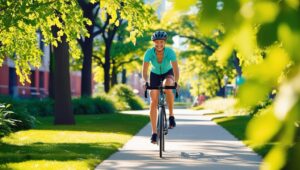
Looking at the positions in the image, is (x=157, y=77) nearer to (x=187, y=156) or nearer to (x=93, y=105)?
(x=187, y=156)

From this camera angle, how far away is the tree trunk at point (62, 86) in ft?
61.2

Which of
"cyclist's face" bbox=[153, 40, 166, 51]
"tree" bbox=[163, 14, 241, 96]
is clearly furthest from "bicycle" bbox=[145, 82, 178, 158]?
"tree" bbox=[163, 14, 241, 96]

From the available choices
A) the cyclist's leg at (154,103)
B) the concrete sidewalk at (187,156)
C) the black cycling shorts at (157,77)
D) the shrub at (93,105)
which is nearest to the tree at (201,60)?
the shrub at (93,105)

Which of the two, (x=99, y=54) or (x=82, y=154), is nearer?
(x=82, y=154)

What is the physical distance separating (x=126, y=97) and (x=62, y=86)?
24926 mm

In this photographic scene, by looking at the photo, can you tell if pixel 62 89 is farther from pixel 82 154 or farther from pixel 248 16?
pixel 248 16

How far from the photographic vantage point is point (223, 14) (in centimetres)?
156

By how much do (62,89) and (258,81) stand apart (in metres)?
17.5

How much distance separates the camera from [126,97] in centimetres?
4356

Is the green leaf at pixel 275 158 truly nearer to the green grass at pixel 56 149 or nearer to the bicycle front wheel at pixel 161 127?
the green grass at pixel 56 149

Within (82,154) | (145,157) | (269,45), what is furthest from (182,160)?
(269,45)

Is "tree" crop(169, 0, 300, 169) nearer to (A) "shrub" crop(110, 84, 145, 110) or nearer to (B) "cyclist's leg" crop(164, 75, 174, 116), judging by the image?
(B) "cyclist's leg" crop(164, 75, 174, 116)

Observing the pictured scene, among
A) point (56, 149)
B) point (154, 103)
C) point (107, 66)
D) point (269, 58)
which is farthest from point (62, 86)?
point (107, 66)

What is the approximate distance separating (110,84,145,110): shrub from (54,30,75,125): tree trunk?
70.5 feet
